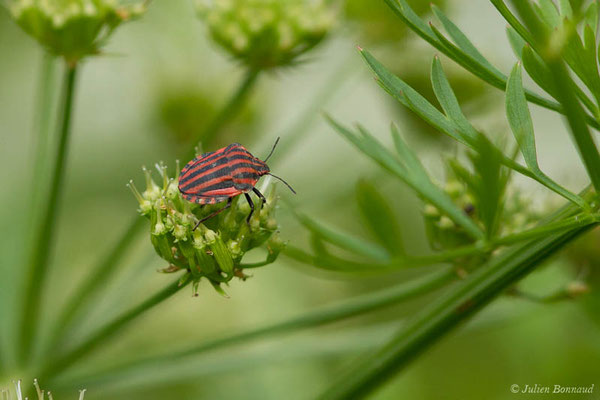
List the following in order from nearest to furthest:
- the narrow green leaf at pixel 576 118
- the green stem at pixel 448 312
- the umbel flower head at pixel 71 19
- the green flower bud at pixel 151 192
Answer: the narrow green leaf at pixel 576 118 → the green stem at pixel 448 312 → the green flower bud at pixel 151 192 → the umbel flower head at pixel 71 19

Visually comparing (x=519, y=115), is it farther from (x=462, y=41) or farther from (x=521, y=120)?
(x=462, y=41)

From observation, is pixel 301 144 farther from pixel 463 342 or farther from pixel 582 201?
pixel 582 201

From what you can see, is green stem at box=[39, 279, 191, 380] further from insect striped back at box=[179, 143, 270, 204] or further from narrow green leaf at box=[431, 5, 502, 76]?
→ narrow green leaf at box=[431, 5, 502, 76]

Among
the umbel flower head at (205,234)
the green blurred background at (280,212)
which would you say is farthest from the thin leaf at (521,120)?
the green blurred background at (280,212)

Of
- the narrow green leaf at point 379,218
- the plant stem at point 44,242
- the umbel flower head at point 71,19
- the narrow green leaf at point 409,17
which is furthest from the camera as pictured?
the umbel flower head at point 71,19

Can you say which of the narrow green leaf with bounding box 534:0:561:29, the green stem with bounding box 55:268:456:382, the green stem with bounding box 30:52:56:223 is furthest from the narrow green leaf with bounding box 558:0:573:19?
the green stem with bounding box 30:52:56:223

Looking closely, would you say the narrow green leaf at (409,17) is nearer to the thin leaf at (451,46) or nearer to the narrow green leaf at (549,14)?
the thin leaf at (451,46)

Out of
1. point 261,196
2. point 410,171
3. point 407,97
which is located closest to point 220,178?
point 261,196
